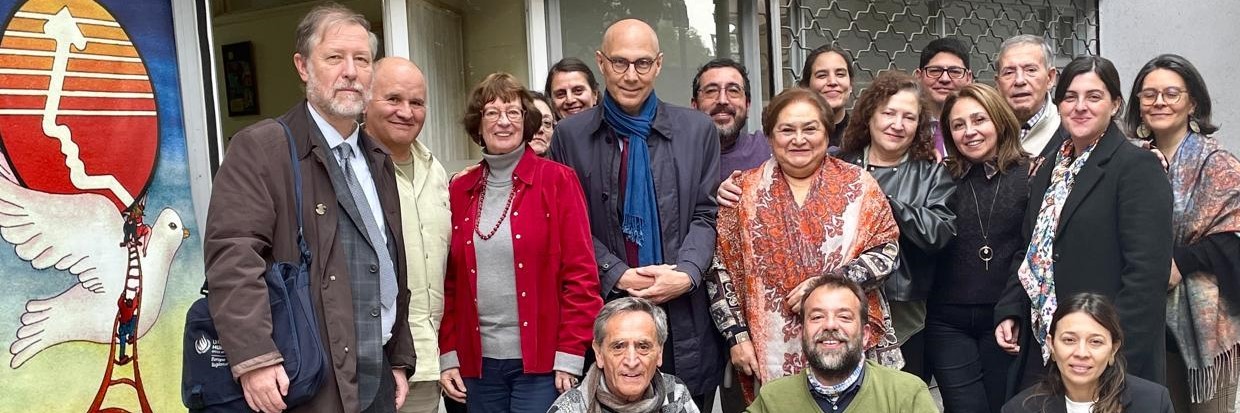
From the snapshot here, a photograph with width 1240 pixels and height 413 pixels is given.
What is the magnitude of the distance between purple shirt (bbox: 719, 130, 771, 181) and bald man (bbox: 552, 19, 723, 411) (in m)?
0.33

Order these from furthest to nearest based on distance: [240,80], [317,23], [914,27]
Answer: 1. [914,27]
2. [240,80]
3. [317,23]

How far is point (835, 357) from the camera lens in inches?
127

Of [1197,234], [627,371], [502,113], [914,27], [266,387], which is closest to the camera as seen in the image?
[266,387]

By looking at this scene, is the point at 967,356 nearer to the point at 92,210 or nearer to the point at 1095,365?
the point at 1095,365

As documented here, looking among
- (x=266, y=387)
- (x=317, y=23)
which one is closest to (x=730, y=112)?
(x=317, y=23)

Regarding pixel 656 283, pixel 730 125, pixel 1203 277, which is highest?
pixel 730 125

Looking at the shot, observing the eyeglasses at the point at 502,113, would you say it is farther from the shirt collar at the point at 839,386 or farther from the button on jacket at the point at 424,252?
the shirt collar at the point at 839,386

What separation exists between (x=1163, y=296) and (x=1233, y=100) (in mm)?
5936

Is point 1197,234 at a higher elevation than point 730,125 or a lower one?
lower

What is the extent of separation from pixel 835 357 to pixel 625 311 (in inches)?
26.3

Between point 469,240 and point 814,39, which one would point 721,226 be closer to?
point 469,240

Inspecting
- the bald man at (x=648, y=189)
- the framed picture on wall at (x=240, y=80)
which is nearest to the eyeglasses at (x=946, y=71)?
the bald man at (x=648, y=189)

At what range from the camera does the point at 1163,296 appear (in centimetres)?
329

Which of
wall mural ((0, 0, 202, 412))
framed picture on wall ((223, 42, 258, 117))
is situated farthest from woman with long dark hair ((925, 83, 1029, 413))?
framed picture on wall ((223, 42, 258, 117))
